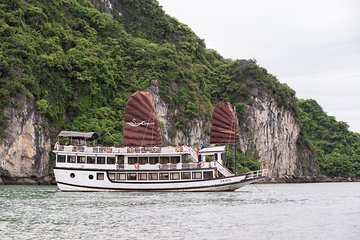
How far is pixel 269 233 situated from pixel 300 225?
8.20 ft

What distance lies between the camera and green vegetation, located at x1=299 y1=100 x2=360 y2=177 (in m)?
82.2

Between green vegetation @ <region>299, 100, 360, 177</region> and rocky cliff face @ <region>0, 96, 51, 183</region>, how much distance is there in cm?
4576

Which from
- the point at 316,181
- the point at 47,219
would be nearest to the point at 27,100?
the point at 47,219

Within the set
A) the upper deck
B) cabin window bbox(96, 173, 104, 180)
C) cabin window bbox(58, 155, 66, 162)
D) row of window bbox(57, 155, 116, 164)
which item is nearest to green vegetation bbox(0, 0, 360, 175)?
cabin window bbox(58, 155, 66, 162)

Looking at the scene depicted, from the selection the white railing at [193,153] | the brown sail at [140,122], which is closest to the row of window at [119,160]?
the white railing at [193,153]

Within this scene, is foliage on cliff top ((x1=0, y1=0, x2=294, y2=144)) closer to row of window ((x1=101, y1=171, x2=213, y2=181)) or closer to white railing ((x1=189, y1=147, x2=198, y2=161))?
row of window ((x1=101, y1=171, x2=213, y2=181))

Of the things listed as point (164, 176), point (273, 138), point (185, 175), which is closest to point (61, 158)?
point (164, 176)

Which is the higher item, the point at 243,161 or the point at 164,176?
the point at 243,161

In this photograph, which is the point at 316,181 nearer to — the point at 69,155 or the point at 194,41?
the point at 194,41

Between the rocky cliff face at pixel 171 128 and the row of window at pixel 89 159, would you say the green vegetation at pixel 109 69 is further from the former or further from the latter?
the row of window at pixel 89 159

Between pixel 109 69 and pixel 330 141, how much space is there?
142 feet

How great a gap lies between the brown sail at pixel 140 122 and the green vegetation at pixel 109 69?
1135 cm

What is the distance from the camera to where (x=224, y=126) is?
39.2 metres

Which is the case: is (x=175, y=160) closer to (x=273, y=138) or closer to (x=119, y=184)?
(x=119, y=184)
